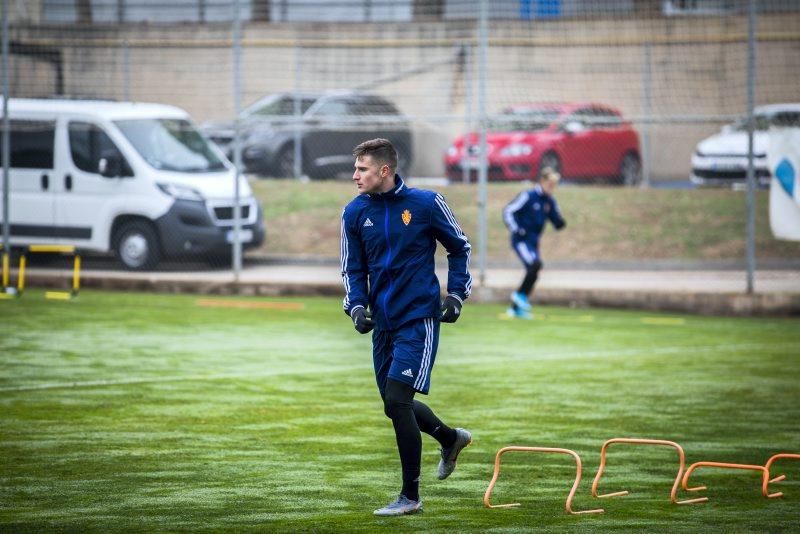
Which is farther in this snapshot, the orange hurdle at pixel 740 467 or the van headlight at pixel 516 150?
the van headlight at pixel 516 150

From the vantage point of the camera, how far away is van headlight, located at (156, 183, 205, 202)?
70.4 ft

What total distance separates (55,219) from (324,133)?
6.56m

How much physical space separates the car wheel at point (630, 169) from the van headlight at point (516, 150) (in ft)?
6.46

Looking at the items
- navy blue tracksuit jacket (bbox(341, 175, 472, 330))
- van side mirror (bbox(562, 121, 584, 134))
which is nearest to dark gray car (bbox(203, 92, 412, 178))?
van side mirror (bbox(562, 121, 584, 134))

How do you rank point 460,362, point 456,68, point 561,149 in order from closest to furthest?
point 460,362, point 561,149, point 456,68

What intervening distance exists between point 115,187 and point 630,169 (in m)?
9.48

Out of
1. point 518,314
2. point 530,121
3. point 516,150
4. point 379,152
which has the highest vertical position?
point 379,152

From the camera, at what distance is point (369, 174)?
7695 mm

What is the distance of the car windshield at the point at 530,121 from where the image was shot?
22797mm

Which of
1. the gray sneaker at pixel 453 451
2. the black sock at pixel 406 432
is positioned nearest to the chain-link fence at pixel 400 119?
the gray sneaker at pixel 453 451

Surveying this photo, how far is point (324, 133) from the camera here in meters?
26.9

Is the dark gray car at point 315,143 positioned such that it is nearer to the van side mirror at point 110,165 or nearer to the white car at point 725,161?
the van side mirror at point 110,165

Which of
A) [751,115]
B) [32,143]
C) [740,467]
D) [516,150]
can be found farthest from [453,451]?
[516,150]

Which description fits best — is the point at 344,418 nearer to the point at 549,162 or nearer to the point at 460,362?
the point at 460,362
